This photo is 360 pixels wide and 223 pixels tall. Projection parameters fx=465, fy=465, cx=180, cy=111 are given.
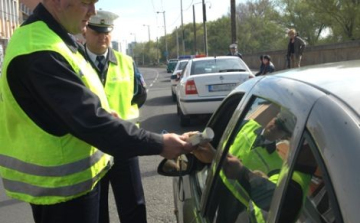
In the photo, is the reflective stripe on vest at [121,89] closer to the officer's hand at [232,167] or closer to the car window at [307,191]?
the officer's hand at [232,167]

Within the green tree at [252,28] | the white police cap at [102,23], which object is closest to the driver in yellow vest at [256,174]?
the white police cap at [102,23]

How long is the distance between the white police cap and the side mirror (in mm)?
1426

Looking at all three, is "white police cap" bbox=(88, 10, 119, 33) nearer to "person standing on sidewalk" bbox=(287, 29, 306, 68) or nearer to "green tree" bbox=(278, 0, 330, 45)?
"person standing on sidewalk" bbox=(287, 29, 306, 68)

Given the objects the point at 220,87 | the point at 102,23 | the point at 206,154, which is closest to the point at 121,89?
the point at 102,23

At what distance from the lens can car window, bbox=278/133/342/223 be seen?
122 centimetres

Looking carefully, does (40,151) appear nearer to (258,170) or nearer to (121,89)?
(258,170)

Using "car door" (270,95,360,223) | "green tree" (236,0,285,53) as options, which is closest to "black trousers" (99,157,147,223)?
"car door" (270,95,360,223)

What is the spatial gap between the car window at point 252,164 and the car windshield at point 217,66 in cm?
765

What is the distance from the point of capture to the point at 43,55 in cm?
190

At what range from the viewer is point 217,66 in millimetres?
9938

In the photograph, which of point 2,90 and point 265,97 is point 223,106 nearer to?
point 265,97

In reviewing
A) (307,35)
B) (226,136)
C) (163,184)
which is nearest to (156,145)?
(226,136)

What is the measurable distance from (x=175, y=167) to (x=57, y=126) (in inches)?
30.1

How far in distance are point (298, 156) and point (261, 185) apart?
408 mm
